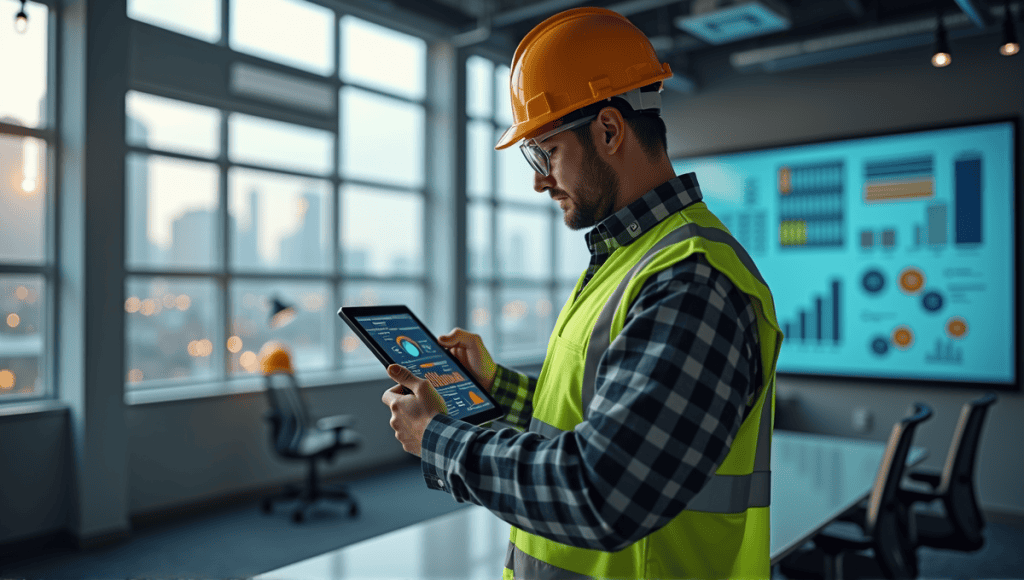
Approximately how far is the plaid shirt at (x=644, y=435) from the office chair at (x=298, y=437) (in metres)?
4.17

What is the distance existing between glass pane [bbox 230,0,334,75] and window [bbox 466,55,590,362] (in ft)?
4.87

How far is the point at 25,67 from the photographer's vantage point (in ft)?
14.5

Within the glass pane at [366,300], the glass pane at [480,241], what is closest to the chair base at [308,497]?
the glass pane at [366,300]

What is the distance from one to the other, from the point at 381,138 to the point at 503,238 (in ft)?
6.13

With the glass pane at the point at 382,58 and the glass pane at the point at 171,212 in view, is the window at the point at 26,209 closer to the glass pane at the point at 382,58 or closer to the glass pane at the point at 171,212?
the glass pane at the point at 171,212

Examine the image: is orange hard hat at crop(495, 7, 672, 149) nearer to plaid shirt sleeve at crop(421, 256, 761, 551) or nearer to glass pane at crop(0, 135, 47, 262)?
plaid shirt sleeve at crop(421, 256, 761, 551)

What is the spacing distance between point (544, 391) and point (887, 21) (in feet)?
20.2

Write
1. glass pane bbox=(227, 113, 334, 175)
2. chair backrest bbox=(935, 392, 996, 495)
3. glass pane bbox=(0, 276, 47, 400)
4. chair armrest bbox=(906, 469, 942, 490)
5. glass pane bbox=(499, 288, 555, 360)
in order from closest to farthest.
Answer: chair backrest bbox=(935, 392, 996, 495) < chair armrest bbox=(906, 469, 942, 490) < glass pane bbox=(0, 276, 47, 400) < glass pane bbox=(227, 113, 334, 175) < glass pane bbox=(499, 288, 555, 360)

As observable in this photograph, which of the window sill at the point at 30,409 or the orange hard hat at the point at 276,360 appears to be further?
the orange hard hat at the point at 276,360

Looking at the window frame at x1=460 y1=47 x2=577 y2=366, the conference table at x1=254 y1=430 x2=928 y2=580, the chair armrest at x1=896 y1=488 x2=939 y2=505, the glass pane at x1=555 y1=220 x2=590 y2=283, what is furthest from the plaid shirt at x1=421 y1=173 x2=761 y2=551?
the glass pane at x1=555 y1=220 x2=590 y2=283

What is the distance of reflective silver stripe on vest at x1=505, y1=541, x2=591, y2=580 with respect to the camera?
105 cm

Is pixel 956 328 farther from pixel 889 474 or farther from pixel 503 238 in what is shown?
pixel 503 238

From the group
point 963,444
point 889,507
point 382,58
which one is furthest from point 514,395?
point 382,58

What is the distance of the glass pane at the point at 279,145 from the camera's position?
5.45 meters
